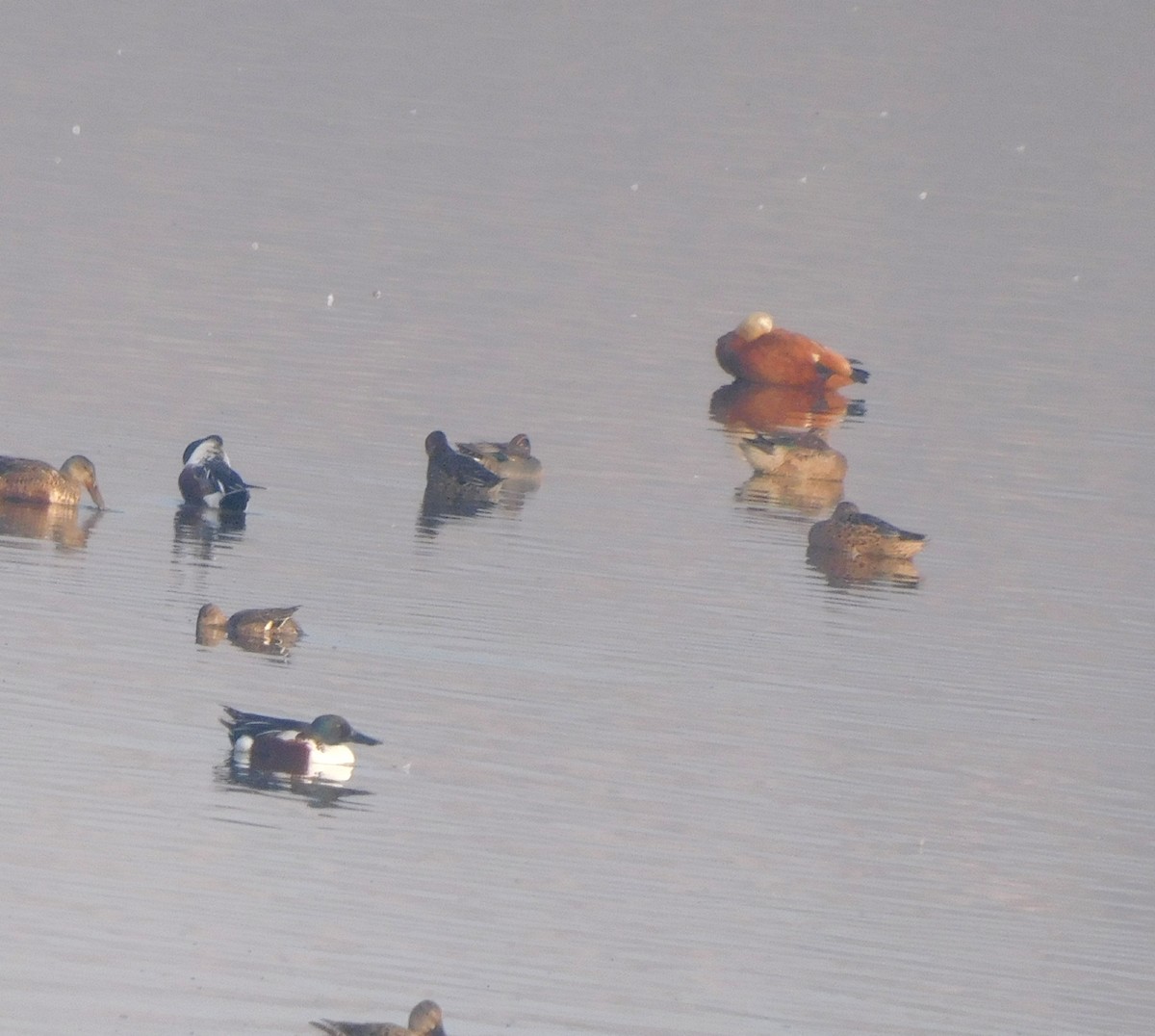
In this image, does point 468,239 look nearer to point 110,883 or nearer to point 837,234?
point 837,234

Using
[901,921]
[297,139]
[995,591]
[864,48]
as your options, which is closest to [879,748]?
[901,921]

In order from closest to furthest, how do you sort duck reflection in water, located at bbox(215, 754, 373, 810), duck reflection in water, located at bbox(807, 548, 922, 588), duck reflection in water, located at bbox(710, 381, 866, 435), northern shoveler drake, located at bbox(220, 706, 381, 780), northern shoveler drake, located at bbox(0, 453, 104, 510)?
duck reflection in water, located at bbox(215, 754, 373, 810)
northern shoveler drake, located at bbox(220, 706, 381, 780)
northern shoveler drake, located at bbox(0, 453, 104, 510)
duck reflection in water, located at bbox(807, 548, 922, 588)
duck reflection in water, located at bbox(710, 381, 866, 435)

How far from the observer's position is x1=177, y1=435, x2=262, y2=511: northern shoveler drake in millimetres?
16297

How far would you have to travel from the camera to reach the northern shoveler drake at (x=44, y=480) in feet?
52.1

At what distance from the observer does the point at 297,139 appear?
35438mm

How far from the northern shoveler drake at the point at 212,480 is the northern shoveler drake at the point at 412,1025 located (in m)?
8.08

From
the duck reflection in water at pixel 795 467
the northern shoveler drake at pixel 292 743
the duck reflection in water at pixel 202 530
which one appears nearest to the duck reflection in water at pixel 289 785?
the northern shoveler drake at pixel 292 743

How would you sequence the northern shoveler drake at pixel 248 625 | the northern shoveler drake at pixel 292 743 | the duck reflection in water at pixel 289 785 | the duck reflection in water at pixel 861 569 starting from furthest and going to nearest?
the duck reflection in water at pixel 861 569 < the northern shoveler drake at pixel 248 625 < the northern shoveler drake at pixel 292 743 < the duck reflection in water at pixel 289 785

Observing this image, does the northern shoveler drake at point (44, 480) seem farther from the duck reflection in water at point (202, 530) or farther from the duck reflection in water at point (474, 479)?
the duck reflection in water at point (474, 479)

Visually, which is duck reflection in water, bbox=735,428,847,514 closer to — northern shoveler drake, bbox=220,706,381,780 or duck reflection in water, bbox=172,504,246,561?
duck reflection in water, bbox=172,504,246,561

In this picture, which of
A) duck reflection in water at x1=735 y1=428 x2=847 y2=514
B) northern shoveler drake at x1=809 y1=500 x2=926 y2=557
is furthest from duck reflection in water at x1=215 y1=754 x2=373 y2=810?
duck reflection in water at x1=735 y1=428 x2=847 y2=514

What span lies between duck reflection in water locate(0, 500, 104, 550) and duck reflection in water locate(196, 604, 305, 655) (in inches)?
87.7

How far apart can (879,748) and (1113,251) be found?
843 inches

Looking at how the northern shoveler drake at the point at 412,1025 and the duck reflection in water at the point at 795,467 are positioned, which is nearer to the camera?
the northern shoveler drake at the point at 412,1025
